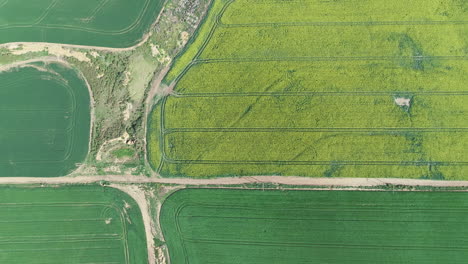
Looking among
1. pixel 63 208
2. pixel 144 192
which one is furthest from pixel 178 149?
pixel 63 208

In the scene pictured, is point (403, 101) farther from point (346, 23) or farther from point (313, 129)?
point (346, 23)

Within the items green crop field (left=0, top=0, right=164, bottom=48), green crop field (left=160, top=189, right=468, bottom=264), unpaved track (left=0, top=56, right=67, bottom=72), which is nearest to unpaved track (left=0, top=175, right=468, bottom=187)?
green crop field (left=160, top=189, right=468, bottom=264)

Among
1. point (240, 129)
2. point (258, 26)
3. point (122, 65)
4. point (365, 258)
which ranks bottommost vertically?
point (365, 258)

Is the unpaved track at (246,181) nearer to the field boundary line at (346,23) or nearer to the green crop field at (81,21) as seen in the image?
the green crop field at (81,21)

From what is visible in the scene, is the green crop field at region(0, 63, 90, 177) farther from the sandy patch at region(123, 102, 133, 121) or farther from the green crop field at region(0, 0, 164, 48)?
the sandy patch at region(123, 102, 133, 121)

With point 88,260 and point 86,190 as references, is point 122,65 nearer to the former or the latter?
point 86,190

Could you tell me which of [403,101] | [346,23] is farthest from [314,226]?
[346,23]

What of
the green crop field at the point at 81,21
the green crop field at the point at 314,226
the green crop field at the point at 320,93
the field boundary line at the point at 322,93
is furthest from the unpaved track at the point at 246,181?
the green crop field at the point at 81,21
